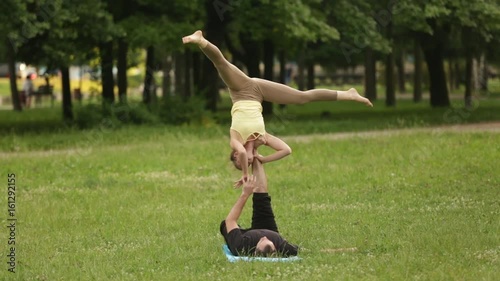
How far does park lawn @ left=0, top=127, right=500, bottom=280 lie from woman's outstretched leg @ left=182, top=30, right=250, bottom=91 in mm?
1896

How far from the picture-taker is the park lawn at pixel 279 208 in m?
10.6

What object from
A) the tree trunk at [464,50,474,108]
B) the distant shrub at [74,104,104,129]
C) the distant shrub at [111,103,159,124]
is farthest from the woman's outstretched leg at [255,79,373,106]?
the tree trunk at [464,50,474,108]

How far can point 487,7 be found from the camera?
32.0 metres

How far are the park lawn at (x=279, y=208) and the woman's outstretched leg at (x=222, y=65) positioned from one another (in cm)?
190

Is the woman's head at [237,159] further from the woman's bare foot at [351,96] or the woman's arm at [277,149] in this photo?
the woman's bare foot at [351,96]

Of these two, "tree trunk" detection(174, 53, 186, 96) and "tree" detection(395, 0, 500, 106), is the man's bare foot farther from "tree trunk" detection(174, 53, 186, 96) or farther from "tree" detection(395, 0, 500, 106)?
"tree trunk" detection(174, 53, 186, 96)

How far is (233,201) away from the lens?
648 inches

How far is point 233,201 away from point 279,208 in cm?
132

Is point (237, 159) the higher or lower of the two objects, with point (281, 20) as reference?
lower

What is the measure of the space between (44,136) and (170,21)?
6535 mm

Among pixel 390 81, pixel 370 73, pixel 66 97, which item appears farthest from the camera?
pixel 370 73

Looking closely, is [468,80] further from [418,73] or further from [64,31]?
[64,31]

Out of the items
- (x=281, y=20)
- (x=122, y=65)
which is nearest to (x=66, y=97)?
(x=122, y=65)

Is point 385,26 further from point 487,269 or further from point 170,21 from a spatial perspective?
point 487,269
